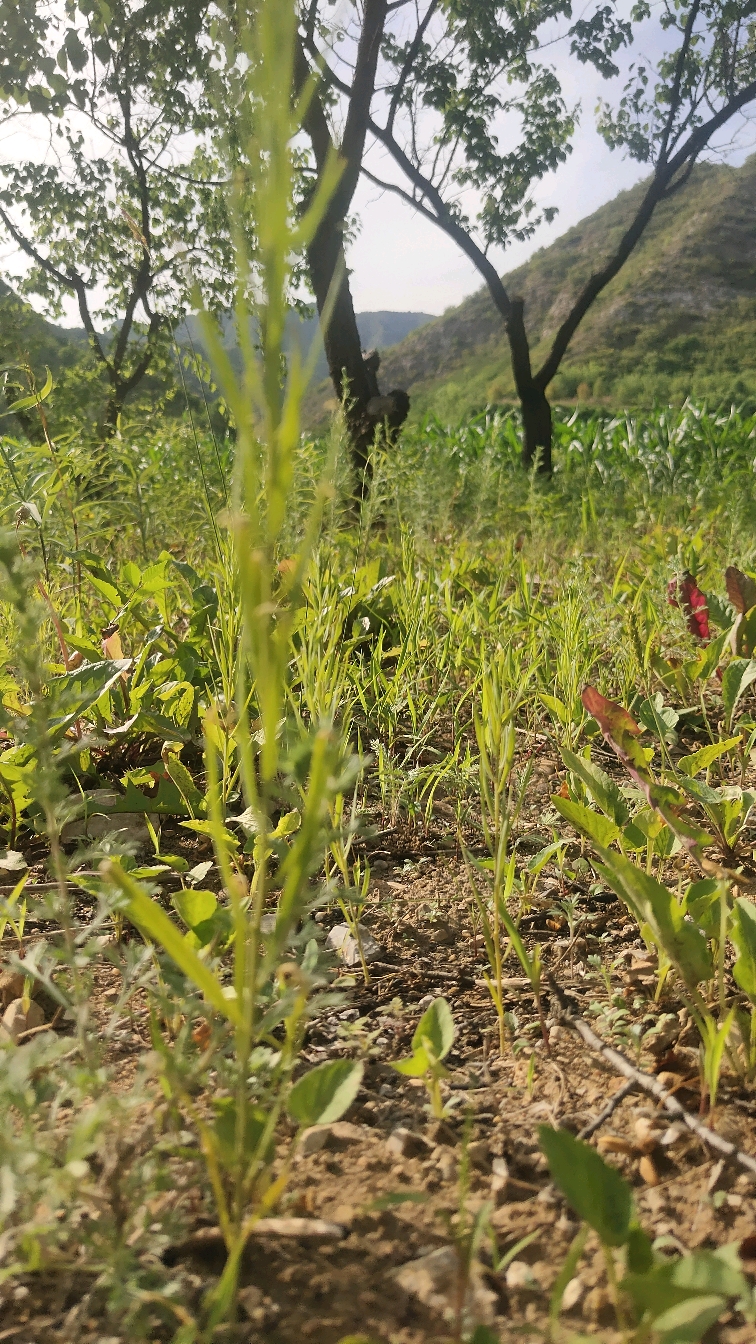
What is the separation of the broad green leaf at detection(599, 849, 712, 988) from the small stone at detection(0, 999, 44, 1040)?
71cm

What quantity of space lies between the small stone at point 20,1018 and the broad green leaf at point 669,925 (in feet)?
2.33

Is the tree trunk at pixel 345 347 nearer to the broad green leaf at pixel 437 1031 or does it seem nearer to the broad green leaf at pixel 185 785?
the broad green leaf at pixel 185 785

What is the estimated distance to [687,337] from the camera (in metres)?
40.5

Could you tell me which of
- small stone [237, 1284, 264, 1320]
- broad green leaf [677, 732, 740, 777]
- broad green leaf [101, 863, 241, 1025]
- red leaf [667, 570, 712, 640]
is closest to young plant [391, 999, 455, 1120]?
small stone [237, 1284, 264, 1320]

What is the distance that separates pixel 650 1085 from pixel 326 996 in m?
0.38

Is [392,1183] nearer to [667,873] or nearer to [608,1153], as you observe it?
[608,1153]

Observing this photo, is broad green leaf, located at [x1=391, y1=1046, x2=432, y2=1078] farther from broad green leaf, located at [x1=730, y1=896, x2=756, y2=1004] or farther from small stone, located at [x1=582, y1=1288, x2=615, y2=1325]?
broad green leaf, located at [x1=730, y1=896, x2=756, y2=1004]

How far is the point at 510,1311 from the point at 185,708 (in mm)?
1185

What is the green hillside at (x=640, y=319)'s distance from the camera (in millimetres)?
36438

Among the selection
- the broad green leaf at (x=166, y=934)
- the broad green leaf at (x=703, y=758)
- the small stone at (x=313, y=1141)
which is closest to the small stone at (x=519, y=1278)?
the small stone at (x=313, y=1141)

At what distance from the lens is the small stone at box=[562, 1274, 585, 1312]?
0.63m

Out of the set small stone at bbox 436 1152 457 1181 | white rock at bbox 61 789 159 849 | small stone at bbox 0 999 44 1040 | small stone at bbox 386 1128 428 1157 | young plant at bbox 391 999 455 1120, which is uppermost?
white rock at bbox 61 789 159 849

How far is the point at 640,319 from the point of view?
144 ft

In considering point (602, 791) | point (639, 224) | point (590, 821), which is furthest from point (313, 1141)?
point (639, 224)
